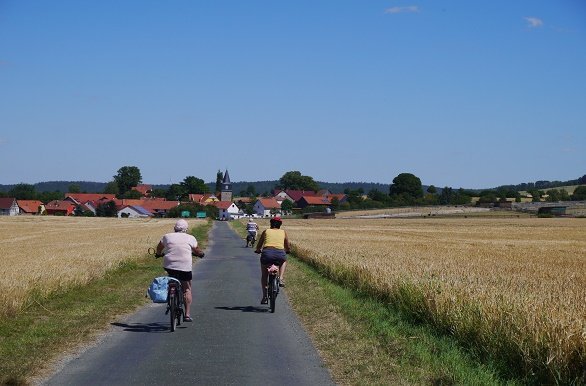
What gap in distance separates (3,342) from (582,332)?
320 inches

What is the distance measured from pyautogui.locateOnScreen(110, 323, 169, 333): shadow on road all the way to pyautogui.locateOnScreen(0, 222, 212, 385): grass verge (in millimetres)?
356

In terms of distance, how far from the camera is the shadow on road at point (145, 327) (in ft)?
40.0

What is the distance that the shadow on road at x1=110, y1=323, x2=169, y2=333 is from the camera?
40.0ft

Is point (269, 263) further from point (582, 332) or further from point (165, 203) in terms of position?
point (165, 203)

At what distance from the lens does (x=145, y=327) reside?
12500 mm

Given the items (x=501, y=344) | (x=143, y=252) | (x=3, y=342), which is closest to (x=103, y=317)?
(x=3, y=342)

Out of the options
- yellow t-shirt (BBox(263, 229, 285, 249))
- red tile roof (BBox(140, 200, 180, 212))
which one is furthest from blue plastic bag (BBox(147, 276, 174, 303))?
red tile roof (BBox(140, 200, 180, 212))

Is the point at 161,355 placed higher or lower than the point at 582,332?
lower

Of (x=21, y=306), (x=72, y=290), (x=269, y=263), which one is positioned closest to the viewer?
(x=21, y=306)

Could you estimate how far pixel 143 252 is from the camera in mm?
31359

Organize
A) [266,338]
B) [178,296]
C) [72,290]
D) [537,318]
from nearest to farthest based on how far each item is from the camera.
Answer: [537,318], [266,338], [178,296], [72,290]

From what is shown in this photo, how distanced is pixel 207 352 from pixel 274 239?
18.2 feet

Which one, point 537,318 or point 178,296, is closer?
point 537,318

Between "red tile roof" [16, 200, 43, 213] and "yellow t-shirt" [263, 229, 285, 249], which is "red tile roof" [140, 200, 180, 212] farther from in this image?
"yellow t-shirt" [263, 229, 285, 249]
